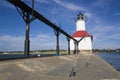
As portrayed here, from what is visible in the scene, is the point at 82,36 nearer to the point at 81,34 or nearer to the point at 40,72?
the point at 81,34

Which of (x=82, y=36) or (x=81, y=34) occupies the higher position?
(x=81, y=34)

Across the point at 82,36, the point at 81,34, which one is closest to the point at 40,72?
the point at 82,36

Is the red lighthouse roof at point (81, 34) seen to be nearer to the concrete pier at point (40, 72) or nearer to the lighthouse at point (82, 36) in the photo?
the lighthouse at point (82, 36)

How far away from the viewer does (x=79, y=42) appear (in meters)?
76.2

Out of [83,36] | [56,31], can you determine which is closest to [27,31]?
[56,31]

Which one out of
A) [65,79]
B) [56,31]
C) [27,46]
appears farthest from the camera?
[56,31]

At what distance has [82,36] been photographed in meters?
75.4

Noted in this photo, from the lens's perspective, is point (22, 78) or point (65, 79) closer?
point (22, 78)

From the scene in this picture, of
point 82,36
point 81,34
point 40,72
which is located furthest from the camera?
point 81,34

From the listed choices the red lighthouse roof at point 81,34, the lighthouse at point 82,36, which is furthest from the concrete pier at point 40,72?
the red lighthouse roof at point 81,34

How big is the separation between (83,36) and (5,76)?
222ft

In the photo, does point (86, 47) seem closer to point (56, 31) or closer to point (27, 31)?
point (56, 31)

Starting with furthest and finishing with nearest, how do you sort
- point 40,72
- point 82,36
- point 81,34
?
point 81,34 → point 82,36 → point 40,72

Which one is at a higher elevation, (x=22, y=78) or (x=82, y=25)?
(x=82, y=25)
